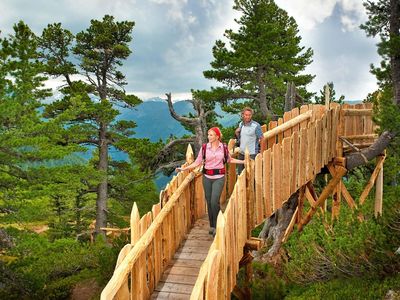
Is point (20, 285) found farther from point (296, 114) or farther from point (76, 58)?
point (76, 58)

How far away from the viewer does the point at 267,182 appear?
6.12m

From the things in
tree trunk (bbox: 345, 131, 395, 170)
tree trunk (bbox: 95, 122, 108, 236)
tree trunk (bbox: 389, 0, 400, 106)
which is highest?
tree trunk (bbox: 389, 0, 400, 106)

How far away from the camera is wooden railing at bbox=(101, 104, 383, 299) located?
4.03m

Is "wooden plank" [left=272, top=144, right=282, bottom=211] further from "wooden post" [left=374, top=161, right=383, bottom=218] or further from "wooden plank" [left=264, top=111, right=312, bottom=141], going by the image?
"wooden post" [left=374, top=161, right=383, bottom=218]

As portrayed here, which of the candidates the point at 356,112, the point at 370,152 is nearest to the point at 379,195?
the point at 370,152

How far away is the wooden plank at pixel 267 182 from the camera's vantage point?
5977mm

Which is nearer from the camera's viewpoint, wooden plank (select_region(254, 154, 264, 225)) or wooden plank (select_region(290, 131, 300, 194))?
wooden plank (select_region(254, 154, 264, 225))

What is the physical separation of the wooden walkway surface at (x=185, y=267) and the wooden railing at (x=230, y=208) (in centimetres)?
11

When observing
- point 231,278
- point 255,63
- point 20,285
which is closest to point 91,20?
point 255,63

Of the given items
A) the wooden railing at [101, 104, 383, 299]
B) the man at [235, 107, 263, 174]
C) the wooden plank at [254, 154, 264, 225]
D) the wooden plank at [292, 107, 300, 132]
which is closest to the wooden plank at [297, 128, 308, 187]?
the wooden railing at [101, 104, 383, 299]

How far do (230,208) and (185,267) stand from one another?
1310 millimetres

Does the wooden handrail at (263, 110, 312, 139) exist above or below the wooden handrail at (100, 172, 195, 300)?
above

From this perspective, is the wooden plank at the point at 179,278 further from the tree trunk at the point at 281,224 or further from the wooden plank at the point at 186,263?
the tree trunk at the point at 281,224

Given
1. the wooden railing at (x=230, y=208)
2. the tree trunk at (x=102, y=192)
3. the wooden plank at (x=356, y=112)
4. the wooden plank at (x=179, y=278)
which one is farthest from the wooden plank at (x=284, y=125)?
the tree trunk at (x=102, y=192)
